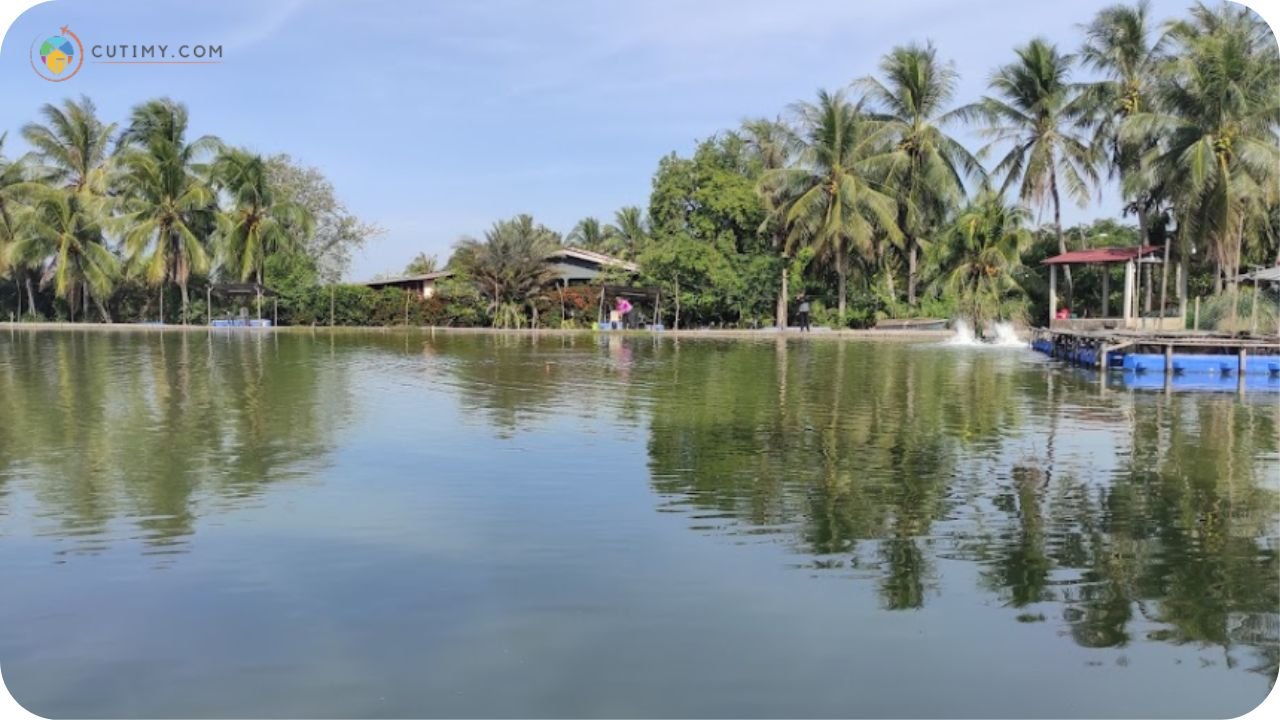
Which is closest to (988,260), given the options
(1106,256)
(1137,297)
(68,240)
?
(1106,256)

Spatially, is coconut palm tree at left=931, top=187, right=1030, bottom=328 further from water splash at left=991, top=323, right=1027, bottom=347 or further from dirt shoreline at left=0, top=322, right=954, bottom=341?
dirt shoreline at left=0, top=322, right=954, bottom=341

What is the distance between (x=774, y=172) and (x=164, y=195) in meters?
25.4

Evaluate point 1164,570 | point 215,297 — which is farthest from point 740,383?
point 215,297

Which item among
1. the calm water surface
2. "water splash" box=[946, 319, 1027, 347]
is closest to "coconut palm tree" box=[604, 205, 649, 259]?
"water splash" box=[946, 319, 1027, 347]

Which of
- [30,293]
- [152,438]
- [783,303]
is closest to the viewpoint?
[152,438]

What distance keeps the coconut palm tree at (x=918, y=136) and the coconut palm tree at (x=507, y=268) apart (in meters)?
14.7

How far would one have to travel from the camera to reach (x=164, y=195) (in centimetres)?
4281

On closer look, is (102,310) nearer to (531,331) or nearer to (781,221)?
(531,331)

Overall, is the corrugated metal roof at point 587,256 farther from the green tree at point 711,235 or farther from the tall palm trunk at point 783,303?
the tall palm trunk at point 783,303

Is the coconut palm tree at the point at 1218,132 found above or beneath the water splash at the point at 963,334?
above

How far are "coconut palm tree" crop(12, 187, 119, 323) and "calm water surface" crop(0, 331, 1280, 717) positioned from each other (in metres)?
33.4

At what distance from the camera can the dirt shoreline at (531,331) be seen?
122ft

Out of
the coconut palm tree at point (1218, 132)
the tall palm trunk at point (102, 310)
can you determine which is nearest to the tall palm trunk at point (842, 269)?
the coconut palm tree at point (1218, 132)

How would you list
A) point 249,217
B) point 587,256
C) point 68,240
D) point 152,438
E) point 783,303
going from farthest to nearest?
point 587,256 → point 249,217 → point 68,240 → point 783,303 → point 152,438
